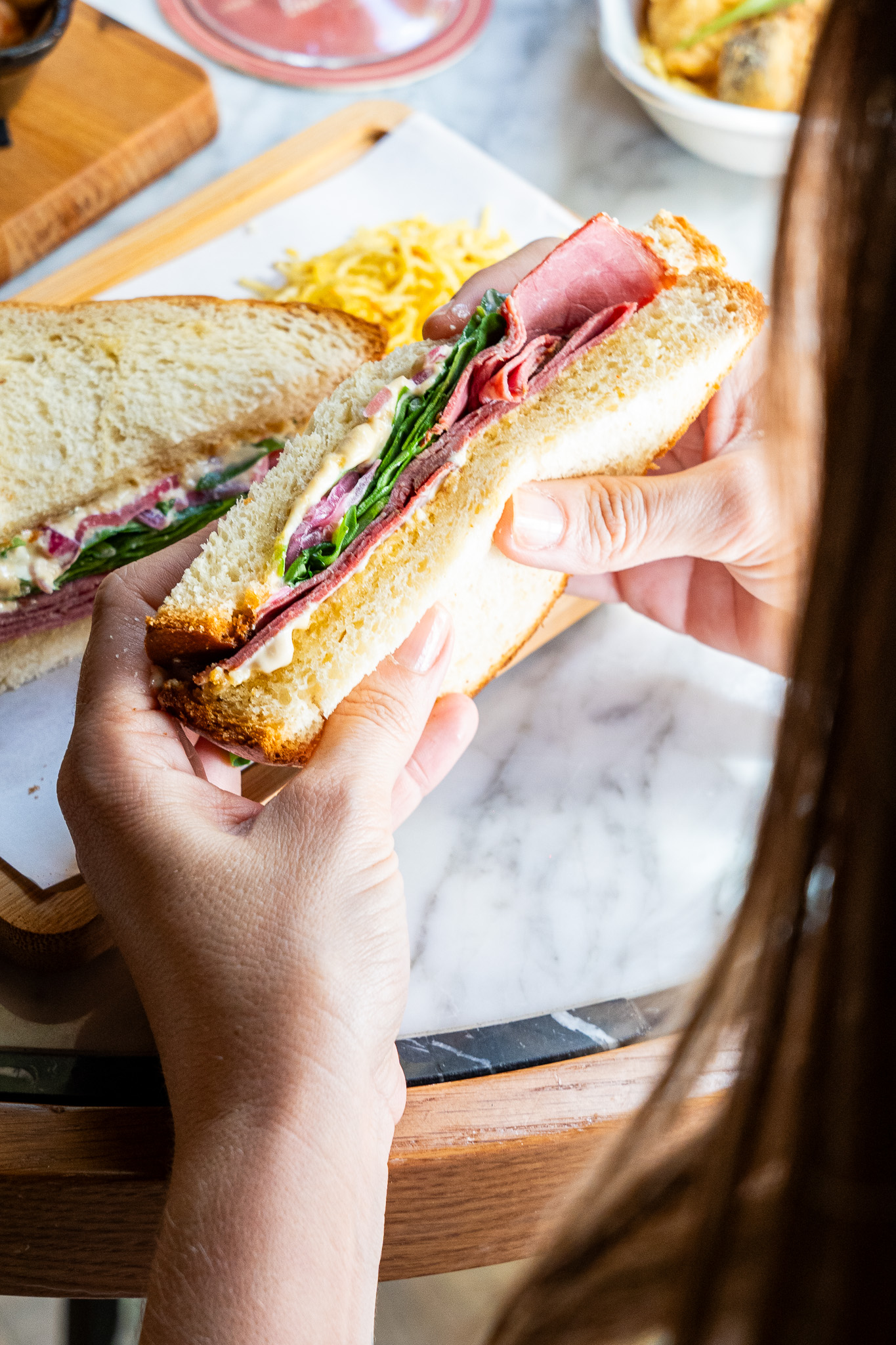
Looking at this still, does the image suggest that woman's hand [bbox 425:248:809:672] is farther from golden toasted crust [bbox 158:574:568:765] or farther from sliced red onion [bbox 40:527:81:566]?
sliced red onion [bbox 40:527:81:566]

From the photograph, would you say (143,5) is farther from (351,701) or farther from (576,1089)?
(576,1089)

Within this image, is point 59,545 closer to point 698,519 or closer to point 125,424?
point 125,424

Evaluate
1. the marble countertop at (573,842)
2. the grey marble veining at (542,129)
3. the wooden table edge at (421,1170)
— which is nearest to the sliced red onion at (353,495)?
the marble countertop at (573,842)

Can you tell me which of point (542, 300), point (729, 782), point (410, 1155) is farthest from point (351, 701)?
point (729, 782)

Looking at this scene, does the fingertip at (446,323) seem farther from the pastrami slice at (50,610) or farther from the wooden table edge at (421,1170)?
the wooden table edge at (421,1170)

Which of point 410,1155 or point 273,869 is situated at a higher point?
point 273,869
